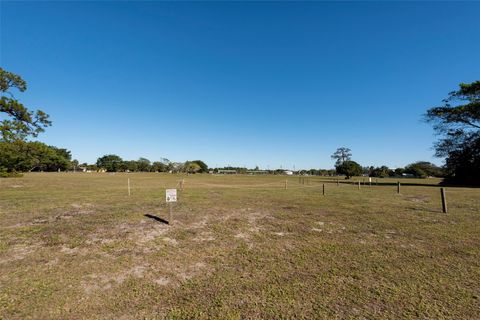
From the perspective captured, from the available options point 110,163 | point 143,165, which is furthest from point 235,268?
point 110,163

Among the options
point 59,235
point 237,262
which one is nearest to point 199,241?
point 237,262

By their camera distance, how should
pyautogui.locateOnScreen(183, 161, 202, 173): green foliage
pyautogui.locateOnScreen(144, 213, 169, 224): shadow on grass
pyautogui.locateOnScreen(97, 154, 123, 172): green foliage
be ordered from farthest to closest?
pyautogui.locateOnScreen(97, 154, 123, 172): green foliage → pyautogui.locateOnScreen(183, 161, 202, 173): green foliage → pyautogui.locateOnScreen(144, 213, 169, 224): shadow on grass

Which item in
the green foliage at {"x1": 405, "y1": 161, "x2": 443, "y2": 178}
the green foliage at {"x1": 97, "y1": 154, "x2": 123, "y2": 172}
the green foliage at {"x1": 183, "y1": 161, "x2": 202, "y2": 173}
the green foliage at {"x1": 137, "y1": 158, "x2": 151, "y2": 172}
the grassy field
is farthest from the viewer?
the green foliage at {"x1": 137, "y1": 158, "x2": 151, "y2": 172}

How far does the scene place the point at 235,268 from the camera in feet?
15.2

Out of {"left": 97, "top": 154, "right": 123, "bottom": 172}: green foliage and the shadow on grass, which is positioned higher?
{"left": 97, "top": 154, "right": 123, "bottom": 172}: green foliage

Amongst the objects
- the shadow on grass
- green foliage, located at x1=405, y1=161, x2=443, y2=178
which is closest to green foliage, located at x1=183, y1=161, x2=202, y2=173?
green foliage, located at x1=405, y1=161, x2=443, y2=178

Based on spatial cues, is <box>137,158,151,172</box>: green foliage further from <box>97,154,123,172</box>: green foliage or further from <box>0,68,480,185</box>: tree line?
<box>0,68,480,185</box>: tree line

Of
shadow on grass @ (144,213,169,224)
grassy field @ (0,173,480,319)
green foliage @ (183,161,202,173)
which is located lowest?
grassy field @ (0,173,480,319)

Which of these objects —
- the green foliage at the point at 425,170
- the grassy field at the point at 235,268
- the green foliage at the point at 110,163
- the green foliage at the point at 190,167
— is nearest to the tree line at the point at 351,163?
the grassy field at the point at 235,268

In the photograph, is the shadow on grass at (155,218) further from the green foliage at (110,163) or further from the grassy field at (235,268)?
the green foliage at (110,163)

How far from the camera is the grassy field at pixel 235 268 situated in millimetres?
3289

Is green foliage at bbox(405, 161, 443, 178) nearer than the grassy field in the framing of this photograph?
No

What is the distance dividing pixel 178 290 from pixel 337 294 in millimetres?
2735

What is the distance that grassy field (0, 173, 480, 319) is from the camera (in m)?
3.29
